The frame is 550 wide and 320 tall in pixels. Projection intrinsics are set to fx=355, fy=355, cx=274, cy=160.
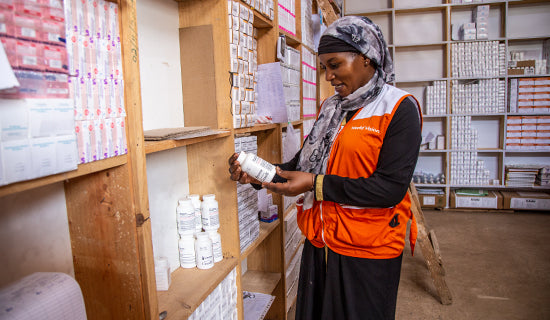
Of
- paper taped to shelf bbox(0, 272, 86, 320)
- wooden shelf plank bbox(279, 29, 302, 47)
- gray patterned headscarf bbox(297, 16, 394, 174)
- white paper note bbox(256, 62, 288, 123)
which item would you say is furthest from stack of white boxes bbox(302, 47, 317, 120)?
paper taped to shelf bbox(0, 272, 86, 320)

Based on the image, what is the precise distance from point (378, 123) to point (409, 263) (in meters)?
2.62

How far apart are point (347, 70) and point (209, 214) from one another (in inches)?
29.4

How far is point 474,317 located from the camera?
2.48 meters

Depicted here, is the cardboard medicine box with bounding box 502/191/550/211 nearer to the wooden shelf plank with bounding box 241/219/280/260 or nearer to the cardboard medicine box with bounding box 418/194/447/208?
the cardboard medicine box with bounding box 418/194/447/208

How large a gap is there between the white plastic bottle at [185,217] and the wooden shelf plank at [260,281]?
2.73ft

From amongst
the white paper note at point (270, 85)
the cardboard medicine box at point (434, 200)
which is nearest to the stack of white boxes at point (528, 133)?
the cardboard medicine box at point (434, 200)

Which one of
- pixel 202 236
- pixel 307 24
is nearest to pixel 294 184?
pixel 202 236

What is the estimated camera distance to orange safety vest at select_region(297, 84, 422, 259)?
49.6 inches

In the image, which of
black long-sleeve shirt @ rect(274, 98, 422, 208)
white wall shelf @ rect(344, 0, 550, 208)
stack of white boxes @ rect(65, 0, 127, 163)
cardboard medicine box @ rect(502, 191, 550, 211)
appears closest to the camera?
stack of white boxes @ rect(65, 0, 127, 163)

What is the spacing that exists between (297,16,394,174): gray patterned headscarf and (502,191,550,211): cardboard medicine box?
4503 millimetres

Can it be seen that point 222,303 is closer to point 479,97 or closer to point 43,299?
point 43,299

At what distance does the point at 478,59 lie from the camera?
4902 mm

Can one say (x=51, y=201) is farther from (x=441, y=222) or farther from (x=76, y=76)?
(x=441, y=222)

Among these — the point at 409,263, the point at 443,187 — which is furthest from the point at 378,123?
the point at 443,187
